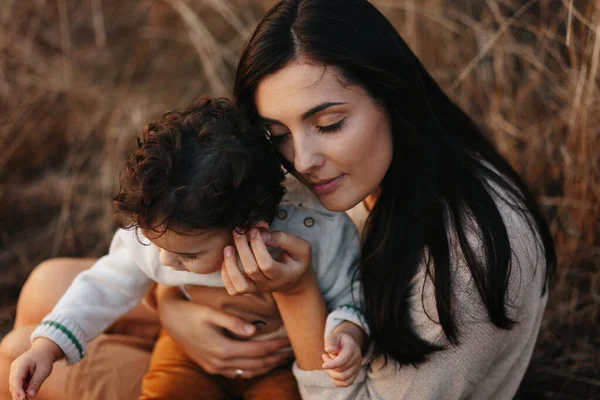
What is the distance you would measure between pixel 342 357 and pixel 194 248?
444 millimetres

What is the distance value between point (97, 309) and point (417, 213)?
934mm

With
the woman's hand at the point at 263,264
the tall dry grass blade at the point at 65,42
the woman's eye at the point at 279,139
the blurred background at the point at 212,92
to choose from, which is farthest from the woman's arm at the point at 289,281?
the tall dry grass blade at the point at 65,42

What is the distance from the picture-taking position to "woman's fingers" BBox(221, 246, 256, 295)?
5.60 ft

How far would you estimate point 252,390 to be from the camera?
6.69ft

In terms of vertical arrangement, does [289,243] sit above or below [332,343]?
above

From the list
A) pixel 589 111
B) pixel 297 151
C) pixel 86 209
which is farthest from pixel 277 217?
pixel 86 209

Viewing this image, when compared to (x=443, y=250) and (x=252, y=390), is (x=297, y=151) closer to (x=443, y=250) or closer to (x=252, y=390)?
(x=443, y=250)

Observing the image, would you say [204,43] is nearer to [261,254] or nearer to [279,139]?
[279,139]

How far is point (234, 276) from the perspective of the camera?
67.2 inches

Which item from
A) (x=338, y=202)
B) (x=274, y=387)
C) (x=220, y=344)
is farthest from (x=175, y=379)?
(x=338, y=202)

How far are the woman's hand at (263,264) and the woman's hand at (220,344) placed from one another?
0.27 metres

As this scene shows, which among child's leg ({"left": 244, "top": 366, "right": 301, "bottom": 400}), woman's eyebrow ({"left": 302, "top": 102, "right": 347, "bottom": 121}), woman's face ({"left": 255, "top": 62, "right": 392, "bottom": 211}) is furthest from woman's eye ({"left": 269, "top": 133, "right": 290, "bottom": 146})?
child's leg ({"left": 244, "top": 366, "right": 301, "bottom": 400})

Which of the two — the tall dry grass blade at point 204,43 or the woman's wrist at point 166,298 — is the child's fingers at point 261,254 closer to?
the woman's wrist at point 166,298

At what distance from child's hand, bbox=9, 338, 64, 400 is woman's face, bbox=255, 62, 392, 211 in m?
0.81
